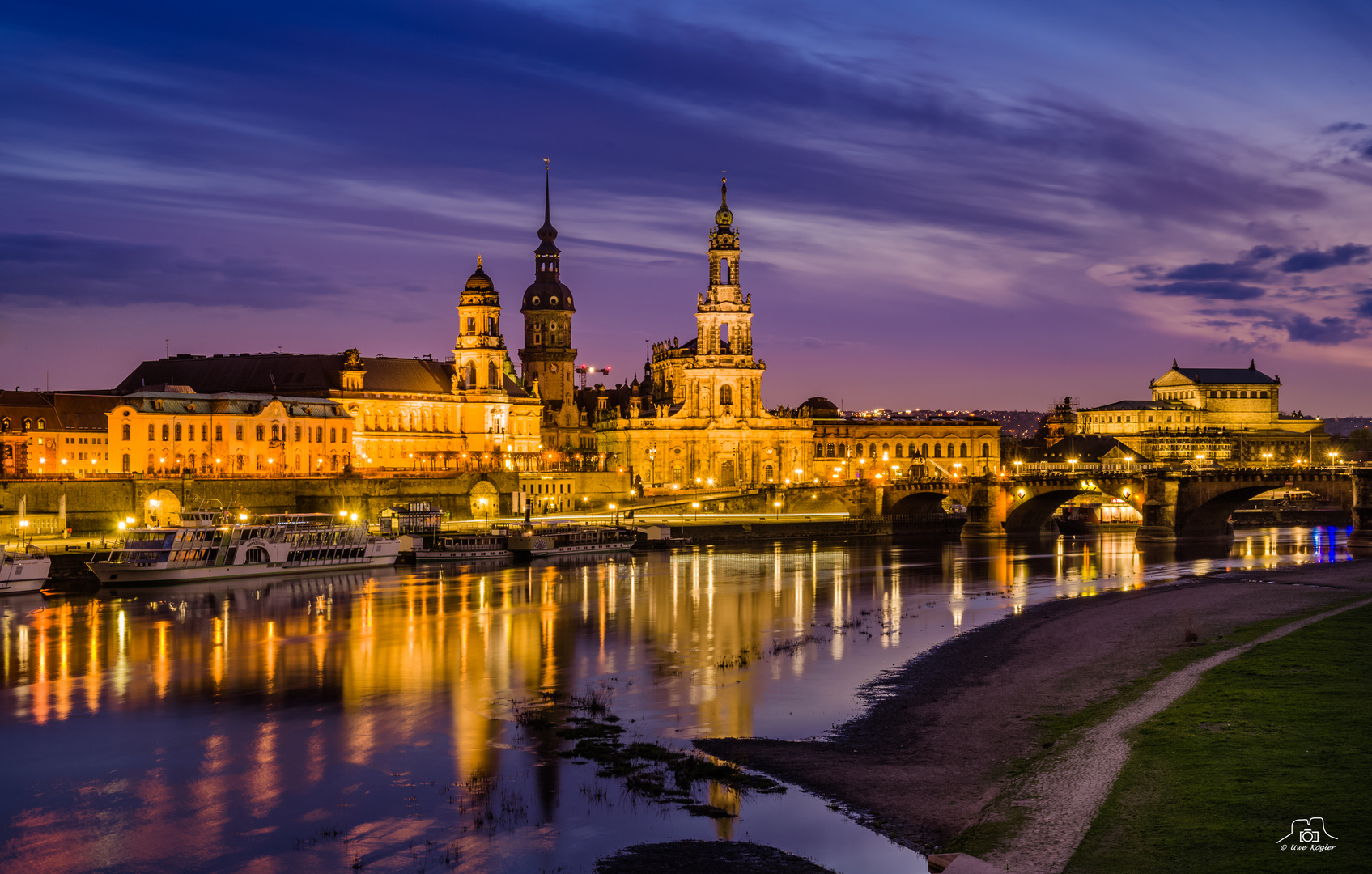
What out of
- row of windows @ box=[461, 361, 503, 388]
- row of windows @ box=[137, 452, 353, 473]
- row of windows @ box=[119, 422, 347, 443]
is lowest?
row of windows @ box=[137, 452, 353, 473]

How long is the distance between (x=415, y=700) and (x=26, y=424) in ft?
319

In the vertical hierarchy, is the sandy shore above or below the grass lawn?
below

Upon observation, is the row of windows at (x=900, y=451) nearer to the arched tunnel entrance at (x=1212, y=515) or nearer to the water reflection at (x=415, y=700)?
the arched tunnel entrance at (x=1212, y=515)

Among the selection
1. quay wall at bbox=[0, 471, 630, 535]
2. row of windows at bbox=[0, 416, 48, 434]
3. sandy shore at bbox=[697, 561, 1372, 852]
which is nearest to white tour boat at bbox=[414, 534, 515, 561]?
quay wall at bbox=[0, 471, 630, 535]

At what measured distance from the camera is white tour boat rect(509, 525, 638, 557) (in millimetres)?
101875

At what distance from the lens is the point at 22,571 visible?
72.8 meters

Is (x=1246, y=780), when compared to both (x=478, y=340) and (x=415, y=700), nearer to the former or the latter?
(x=415, y=700)

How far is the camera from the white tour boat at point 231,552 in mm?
78938

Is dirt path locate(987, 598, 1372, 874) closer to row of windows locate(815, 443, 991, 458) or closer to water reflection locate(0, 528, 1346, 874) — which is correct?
water reflection locate(0, 528, 1346, 874)

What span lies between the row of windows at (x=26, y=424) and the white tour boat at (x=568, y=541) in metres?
49.5

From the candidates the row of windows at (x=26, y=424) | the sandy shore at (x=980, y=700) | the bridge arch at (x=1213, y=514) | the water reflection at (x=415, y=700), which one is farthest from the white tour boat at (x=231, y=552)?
the bridge arch at (x=1213, y=514)

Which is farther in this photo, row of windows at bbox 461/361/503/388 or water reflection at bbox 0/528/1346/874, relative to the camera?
row of windows at bbox 461/361/503/388

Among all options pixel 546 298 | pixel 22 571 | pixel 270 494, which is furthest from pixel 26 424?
pixel 546 298

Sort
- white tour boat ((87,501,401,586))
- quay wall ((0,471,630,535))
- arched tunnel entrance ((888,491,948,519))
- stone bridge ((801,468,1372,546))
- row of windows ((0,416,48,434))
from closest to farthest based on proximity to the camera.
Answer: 1. white tour boat ((87,501,401,586))
2. quay wall ((0,471,630,535))
3. stone bridge ((801,468,1372,546))
4. row of windows ((0,416,48,434))
5. arched tunnel entrance ((888,491,948,519))
